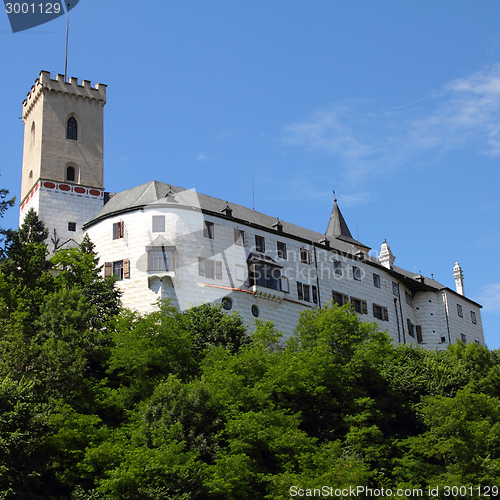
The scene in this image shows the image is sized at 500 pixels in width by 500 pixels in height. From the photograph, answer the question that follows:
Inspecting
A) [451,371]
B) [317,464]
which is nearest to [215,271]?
[451,371]

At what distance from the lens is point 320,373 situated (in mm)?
44406

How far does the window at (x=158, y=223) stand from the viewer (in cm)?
5450

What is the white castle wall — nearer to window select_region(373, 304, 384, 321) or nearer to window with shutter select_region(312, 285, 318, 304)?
window with shutter select_region(312, 285, 318, 304)

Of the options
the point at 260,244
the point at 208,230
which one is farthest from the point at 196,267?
the point at 260,244

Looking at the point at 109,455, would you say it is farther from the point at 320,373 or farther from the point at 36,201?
the point at 36,201

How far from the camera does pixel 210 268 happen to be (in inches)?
2160

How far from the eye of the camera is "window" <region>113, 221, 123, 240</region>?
2183 inches

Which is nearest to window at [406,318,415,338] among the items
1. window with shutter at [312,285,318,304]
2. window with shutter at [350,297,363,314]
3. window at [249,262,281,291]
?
window with shutter at [350,297,363,314]

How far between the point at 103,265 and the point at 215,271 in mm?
7601

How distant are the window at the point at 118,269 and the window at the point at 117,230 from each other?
1898 mm

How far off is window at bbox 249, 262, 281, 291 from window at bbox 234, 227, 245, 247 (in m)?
1.75

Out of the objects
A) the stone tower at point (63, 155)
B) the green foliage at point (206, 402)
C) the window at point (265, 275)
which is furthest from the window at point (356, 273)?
the stone tower at point (63, 155)

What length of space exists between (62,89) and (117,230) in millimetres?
16766

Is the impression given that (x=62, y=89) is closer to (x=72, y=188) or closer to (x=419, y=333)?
(x=72, y=188)
